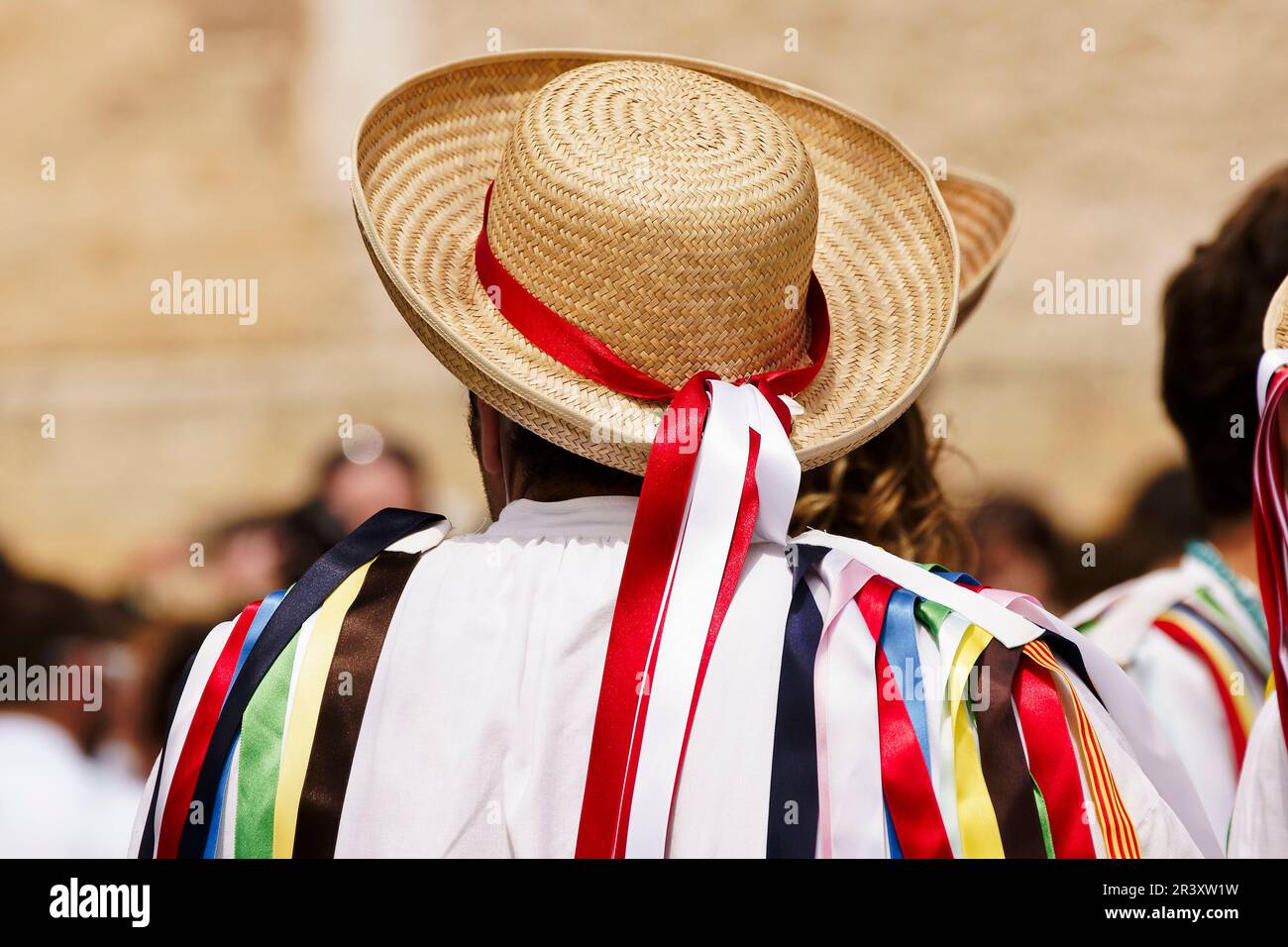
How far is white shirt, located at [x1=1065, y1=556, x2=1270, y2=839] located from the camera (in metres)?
2.15

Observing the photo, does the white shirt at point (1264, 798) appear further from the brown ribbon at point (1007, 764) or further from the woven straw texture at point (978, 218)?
the woven straw texture at point (978, 218)

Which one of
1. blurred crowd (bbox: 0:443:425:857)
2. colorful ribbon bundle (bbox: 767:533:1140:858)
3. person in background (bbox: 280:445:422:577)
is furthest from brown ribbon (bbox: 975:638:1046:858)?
person in background (bbox: 280:445:422:577)

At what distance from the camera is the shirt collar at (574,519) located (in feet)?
5.22

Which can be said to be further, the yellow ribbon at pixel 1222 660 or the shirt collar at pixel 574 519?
the yellow ribbon at pixel 1222 660

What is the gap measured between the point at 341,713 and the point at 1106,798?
0.85 metres

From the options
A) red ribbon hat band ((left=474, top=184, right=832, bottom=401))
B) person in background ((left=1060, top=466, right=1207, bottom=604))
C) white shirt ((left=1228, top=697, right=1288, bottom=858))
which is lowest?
person in background ((left=1060, top=466, right=1207, bottom=604))

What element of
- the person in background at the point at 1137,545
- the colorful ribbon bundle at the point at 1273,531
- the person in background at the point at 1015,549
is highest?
the colorful ribbon bundle at the point at 1273,531

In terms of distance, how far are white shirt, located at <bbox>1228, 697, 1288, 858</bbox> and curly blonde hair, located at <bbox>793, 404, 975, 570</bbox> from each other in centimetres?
75

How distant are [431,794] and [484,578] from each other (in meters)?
0.25

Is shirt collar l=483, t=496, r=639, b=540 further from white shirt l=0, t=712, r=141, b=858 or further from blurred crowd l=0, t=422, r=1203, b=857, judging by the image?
white shirt l=0, t=712, r=141, b=858

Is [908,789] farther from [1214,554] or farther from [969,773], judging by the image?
[1214,554]

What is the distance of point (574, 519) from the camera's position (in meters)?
1.59

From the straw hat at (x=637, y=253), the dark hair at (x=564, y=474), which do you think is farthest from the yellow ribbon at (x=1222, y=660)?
the dark hair at (x=564, y=474)
